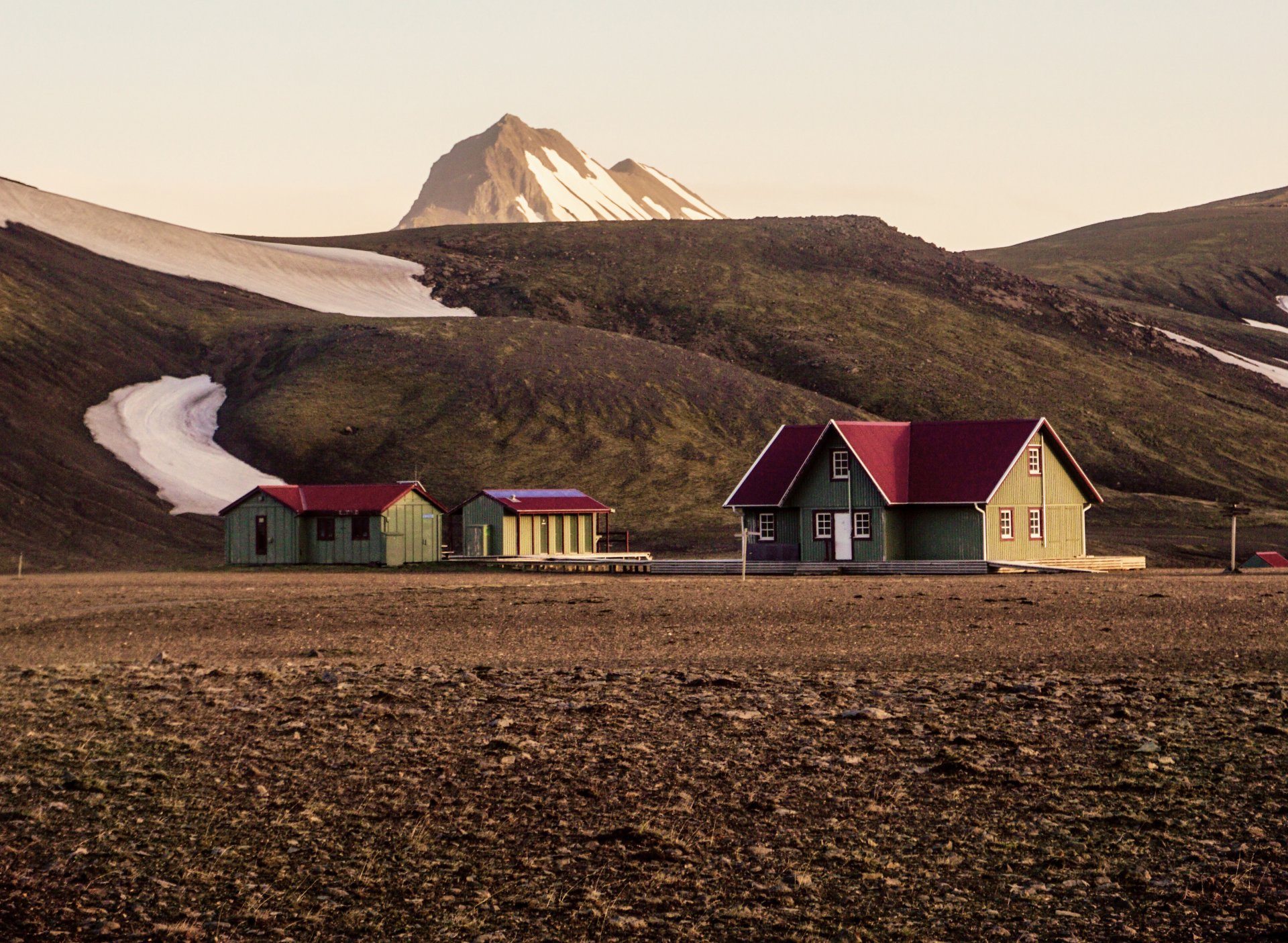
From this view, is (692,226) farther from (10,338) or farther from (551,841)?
(551,841)

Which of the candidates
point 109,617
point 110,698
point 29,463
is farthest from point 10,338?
point 110,698

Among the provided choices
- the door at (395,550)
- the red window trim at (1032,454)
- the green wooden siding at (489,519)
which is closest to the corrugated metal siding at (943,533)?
the red window trim at (1032,454)

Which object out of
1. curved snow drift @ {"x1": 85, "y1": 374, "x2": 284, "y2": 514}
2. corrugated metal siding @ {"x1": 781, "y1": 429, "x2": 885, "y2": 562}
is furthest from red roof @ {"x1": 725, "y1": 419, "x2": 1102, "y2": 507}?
curved snow drift @ {"x1": 85, "y1": 374, "x2": 284, "y2": 514}

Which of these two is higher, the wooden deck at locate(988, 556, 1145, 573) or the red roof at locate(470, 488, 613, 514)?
the red roof at locate(470, 488, 613, 514)

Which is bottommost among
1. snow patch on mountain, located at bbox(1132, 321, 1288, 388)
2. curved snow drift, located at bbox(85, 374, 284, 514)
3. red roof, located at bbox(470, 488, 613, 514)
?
red roof, located at bbox(470, 488, 613, 514)

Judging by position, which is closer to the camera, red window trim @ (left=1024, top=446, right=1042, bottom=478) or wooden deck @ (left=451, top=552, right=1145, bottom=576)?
wooden deck @ (left=451, top=552, right=1145, bottom=576)

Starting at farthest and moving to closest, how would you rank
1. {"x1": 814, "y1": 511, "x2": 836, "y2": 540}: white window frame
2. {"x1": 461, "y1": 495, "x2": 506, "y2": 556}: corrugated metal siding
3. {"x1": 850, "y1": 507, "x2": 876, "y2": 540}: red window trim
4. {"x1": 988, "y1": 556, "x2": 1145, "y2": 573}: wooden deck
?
{"x1": 461, "y1": 495, "x2": 506, "y2": 556}: corrugated metal siding → {"x1": 814, "y1": 511, "x2": 836, "y2": 540}: white window frame → {"x1": 850, "y1": 507, "x2": 876, "y2": 540}: red window trim → {"x1": 988, "y1": 556, "x2": 1145, "y2": 573}: wooden deck

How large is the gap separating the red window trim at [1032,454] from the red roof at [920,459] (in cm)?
83

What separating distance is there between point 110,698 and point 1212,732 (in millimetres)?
14623

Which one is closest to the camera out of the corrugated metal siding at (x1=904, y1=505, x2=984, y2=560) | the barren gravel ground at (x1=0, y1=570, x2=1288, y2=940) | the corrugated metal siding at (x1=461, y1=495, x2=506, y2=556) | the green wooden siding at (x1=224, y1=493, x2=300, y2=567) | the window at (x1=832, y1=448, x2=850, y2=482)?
the barren gravel ground at (x1=0, y1=570, x2=1288, y2=940)

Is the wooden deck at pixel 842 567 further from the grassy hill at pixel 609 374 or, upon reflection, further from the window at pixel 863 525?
the grassy hill at pixel 609 374

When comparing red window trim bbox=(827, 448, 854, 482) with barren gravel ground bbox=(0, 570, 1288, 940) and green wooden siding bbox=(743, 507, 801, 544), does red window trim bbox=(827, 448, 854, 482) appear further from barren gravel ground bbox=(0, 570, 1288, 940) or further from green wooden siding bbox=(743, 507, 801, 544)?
barren gravel ground bbox=(0, 570, 1288, 940)

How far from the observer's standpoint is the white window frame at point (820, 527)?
64.3 m

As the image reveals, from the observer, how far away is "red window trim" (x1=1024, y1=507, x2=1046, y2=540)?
64375 millimetres
